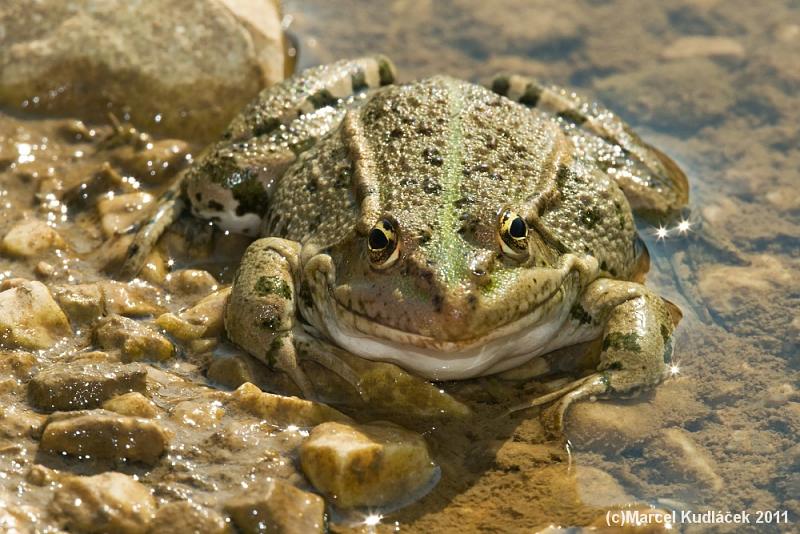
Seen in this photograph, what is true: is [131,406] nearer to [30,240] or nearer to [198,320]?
[198,320]

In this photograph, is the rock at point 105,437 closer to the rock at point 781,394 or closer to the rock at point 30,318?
the rock at point 30,318

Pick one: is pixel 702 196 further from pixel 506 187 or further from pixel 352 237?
pixel 352 237

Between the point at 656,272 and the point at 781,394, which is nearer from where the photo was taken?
the point at 781,394

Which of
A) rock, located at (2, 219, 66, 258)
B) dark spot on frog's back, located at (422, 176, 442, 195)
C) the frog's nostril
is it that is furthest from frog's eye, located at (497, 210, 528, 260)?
rock, located at (2, 219, 66, 258)

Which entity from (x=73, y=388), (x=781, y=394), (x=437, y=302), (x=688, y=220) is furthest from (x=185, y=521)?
(x=688, y=220)

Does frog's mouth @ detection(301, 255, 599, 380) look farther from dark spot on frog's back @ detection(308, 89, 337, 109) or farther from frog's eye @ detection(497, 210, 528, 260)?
dark spot on frog's back @ detection(308, 89, 337, 109)

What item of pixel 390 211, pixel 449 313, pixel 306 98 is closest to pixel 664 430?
pixel 449 313
